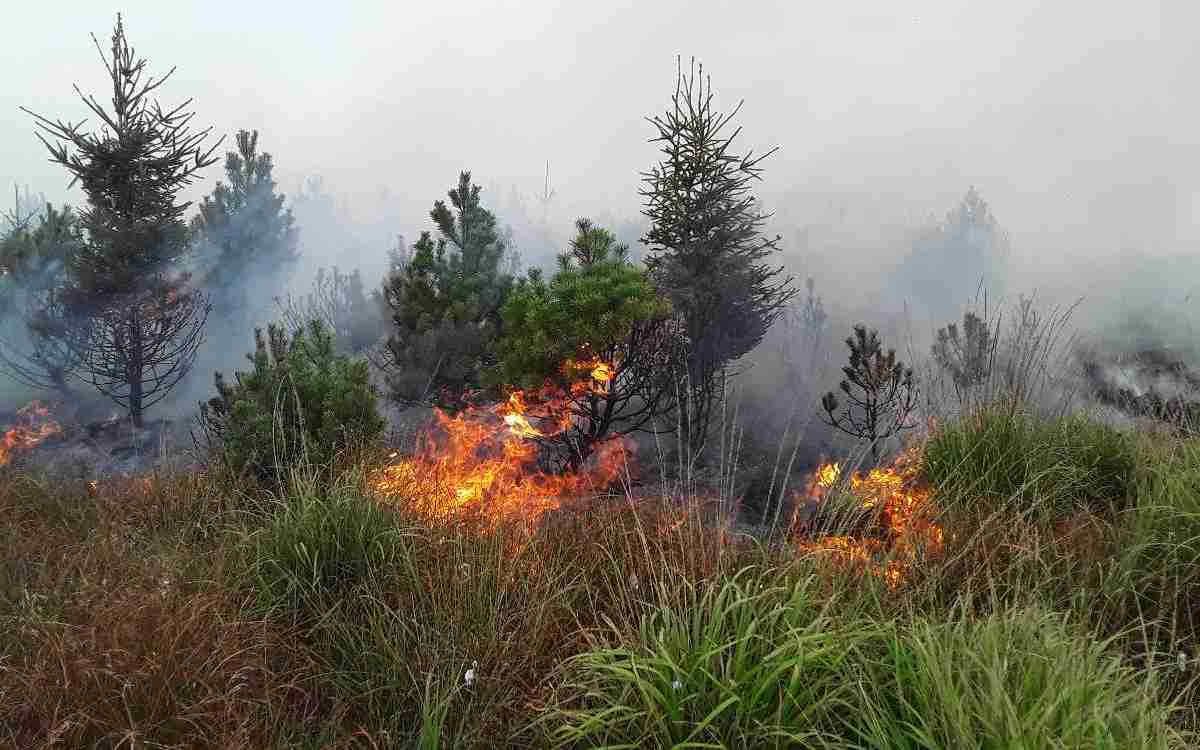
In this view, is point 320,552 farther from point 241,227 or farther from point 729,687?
point 241,227

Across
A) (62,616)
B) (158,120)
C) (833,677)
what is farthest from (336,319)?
(833,677)

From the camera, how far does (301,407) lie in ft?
26.6

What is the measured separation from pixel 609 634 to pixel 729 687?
1306 mm

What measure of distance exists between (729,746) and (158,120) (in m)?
20.0

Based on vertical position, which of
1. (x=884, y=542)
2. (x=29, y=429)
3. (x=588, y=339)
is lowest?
(x=29, y=429)

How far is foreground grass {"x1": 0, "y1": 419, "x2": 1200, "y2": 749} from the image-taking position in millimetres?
2342

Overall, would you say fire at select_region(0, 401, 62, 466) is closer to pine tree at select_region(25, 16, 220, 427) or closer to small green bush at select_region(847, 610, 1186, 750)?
pine tree at select_region(25, 16, 220, 427)

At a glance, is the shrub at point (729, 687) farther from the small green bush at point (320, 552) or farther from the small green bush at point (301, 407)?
the small green bush at point (301, 407)

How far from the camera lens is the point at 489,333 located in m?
14.7

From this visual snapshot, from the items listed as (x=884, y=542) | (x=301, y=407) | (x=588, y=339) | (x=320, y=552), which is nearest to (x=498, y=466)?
(x=301, y=407)

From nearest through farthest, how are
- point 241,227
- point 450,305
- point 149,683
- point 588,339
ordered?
1. point 149,683
2. point 588,339
3. point 450,305
4. point 241,227

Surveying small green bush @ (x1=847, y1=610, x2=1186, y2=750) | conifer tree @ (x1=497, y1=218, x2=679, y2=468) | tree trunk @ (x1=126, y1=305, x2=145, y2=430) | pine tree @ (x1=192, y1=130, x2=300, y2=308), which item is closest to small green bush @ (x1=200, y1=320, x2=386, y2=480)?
conifer tree @ (x1=497, y1=218, x2=679, y2=468)

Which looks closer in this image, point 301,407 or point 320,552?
point 320,552

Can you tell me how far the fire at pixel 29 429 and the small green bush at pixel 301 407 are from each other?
6978 mm
